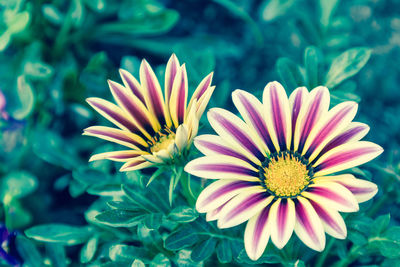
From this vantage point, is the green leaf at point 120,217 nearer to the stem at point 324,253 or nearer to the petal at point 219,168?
the petal at point 219,168

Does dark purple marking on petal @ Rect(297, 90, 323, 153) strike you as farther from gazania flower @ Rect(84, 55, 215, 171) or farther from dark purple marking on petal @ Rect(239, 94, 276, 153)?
gazania flower @ Rect(84, 55, 215, 171)

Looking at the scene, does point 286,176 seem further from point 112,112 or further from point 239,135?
point 112,112

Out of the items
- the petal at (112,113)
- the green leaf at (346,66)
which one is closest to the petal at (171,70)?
the petal at (112,113)

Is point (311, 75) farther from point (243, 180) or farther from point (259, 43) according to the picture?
point (259, 43)

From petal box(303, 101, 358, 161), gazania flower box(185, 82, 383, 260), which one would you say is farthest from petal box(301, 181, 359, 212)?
petal box(303, 101, 358, 161)

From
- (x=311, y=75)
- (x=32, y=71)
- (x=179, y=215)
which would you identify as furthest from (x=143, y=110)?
(x=32, y=71)

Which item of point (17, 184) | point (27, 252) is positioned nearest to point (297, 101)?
point (27, 252)
